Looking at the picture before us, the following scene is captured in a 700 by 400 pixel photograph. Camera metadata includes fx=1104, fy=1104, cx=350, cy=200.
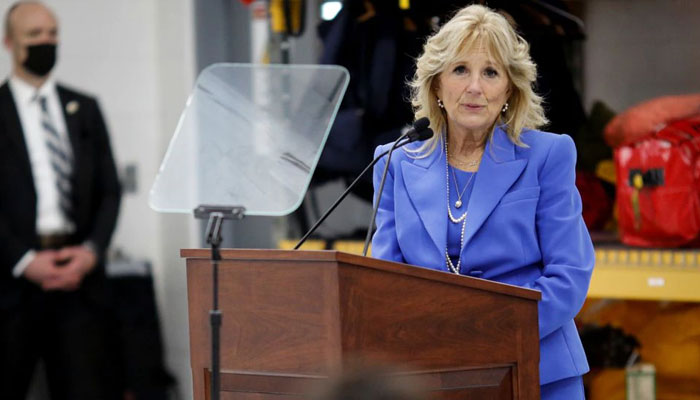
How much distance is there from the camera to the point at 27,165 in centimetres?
509

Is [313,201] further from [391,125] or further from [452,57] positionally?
[452,57]

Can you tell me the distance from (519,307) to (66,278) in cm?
338

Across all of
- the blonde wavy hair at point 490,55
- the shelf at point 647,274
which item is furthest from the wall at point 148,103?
the blonde wavy hair at point 490,55

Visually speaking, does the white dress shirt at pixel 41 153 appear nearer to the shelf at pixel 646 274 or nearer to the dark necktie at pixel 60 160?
the dark necktie at pixel 60 160

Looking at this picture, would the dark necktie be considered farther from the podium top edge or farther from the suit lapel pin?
the podium top edge

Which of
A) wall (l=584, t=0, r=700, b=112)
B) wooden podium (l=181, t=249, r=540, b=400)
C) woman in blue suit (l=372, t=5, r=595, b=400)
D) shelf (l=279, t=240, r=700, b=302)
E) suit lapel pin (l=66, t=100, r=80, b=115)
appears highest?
wall (l=584, t=0, r=700, b=112)

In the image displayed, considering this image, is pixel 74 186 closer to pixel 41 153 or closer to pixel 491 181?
pixel 41 153

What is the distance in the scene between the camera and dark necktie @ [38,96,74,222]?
16.9 feet

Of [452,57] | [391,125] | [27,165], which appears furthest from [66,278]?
[452,57]

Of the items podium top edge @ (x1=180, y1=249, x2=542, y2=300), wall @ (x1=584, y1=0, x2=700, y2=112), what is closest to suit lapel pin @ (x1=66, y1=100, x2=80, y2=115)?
wall @ (x1=584, y1=0, x2=700, y2=112)

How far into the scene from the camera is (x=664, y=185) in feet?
14.6

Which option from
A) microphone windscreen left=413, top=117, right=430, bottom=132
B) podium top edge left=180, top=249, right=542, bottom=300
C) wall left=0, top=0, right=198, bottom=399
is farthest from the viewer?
wall left=0, top=0, right=198, bottom=399

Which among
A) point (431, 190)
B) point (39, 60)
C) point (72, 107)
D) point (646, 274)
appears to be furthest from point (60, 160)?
point (431, 190)

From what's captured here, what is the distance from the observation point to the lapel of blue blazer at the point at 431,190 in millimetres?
2395
